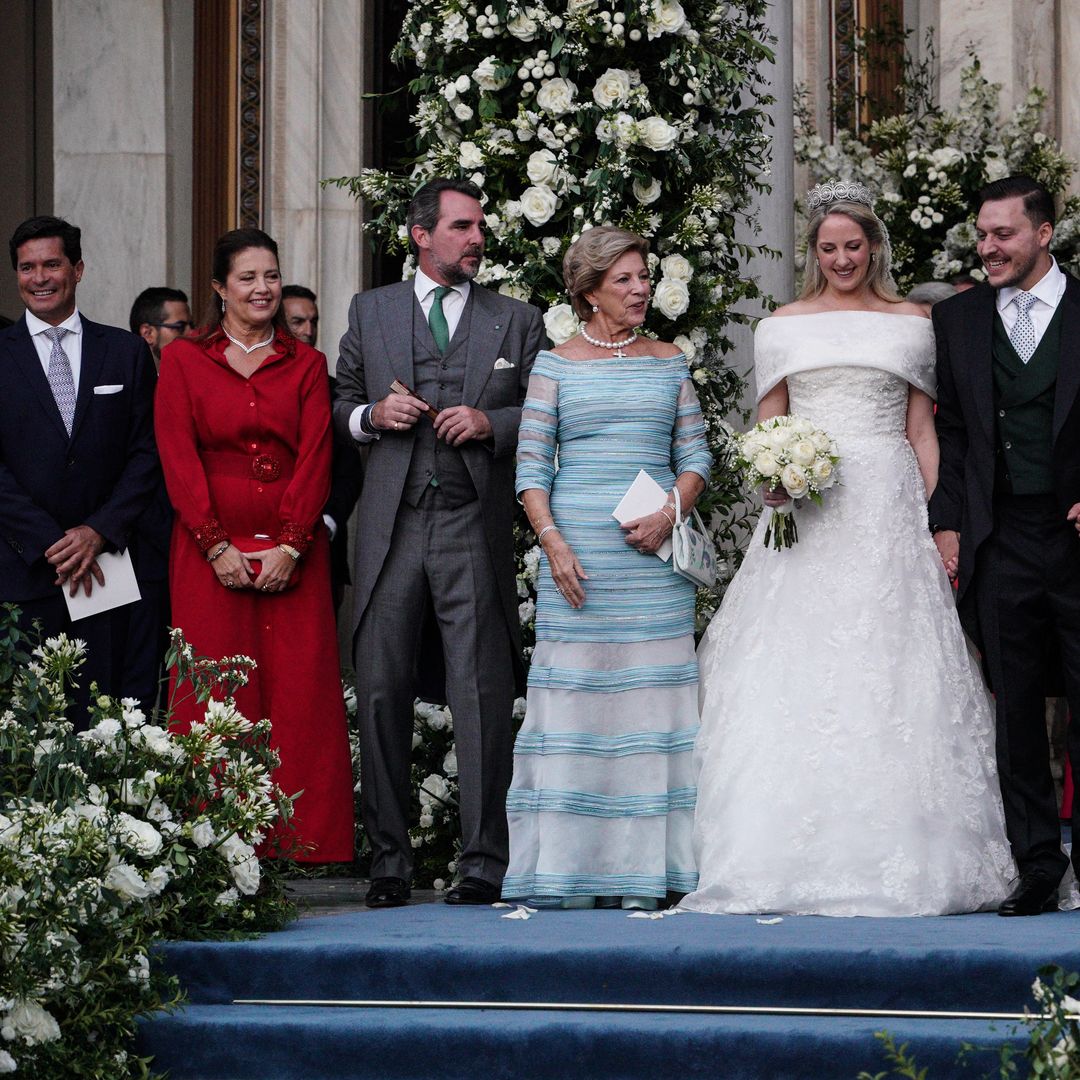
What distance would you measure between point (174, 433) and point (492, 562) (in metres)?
1.15

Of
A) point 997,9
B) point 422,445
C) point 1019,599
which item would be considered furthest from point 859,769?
point 997,9

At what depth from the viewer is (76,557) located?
6617 mm

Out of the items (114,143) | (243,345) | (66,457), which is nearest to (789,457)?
(243,345)

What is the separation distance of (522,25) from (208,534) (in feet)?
7.00

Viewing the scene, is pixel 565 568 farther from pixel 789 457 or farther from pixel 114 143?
pixel 114 143

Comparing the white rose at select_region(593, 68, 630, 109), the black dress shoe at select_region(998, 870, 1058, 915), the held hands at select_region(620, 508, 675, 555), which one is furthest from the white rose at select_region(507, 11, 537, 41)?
the black dress shoe at select_region(998, 870, 1058, 915)

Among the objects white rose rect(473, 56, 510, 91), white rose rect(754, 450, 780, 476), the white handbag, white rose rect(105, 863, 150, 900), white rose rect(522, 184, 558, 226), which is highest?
white rose rect(473, 56, 510, 91)

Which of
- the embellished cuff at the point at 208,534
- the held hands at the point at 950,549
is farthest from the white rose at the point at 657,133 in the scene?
the embellished cuff at the point at 208,534

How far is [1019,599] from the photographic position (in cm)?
593

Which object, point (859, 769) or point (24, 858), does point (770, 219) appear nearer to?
point (859, 769)

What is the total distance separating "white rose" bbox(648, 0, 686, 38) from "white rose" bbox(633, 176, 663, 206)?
0.51m

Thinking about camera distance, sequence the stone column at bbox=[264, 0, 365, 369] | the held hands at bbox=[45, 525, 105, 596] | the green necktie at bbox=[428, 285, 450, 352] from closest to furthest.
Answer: the green necktie at bbox=[428, 285, 450, 352] → the held hands at bbox=[45, 525, 105, 596] → the stone column at bbox=[264, 0, 365, 369]

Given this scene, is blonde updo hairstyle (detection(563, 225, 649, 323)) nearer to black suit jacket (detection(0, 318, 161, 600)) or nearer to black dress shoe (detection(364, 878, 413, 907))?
black suit jacket (detection(0, 318, 161, 600))

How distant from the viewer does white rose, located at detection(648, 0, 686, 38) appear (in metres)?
6.95
